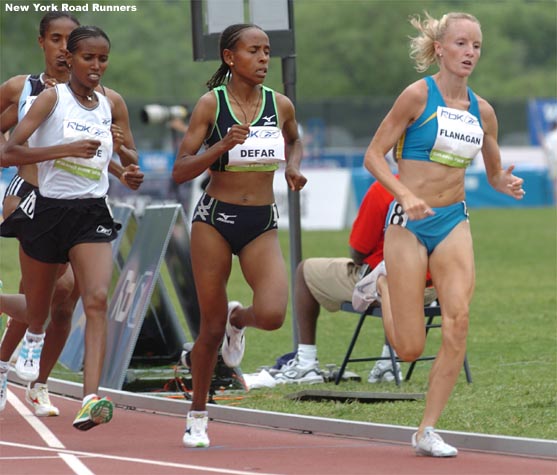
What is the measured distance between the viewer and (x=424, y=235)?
26.7ft

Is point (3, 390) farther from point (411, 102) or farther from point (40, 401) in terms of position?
point (411, 102)

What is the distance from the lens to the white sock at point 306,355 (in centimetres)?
1138

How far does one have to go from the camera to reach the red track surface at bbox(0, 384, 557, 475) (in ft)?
25.0

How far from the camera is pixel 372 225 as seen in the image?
1098cm

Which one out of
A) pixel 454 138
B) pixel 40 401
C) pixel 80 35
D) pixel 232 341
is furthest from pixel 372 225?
pixel 80 35

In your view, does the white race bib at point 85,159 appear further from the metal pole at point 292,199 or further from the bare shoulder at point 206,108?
the metal pole at point 292,199

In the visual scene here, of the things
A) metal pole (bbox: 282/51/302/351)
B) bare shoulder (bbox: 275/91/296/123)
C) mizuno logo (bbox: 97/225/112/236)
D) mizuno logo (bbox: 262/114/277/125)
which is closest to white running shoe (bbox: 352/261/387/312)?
metal pole (bbox: 282/51/302/351)

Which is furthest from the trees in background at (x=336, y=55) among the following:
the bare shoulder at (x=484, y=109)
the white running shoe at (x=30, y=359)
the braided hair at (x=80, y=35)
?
the bare shoulder at (x=484, y=109)

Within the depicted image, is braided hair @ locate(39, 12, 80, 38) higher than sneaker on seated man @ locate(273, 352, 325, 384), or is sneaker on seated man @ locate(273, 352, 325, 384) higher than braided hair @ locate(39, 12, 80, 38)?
braided hair @ locate(39, 12, 80, 38)

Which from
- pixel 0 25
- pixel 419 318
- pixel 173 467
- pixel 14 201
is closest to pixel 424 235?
pixel 419 318

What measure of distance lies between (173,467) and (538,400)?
121 inches

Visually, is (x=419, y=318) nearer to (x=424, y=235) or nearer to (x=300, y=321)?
(x=424, y=235)

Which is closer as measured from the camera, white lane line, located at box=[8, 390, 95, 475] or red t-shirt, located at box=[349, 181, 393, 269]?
white lane line, located at box=[8, 390, 95, 475]

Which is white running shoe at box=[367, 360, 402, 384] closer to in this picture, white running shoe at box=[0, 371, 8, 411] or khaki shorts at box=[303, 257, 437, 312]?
khaki shorts at box=[303, 257, 437, 312]
